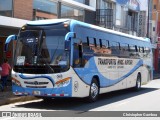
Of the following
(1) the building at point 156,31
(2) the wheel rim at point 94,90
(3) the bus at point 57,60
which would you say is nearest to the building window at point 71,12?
(3) the bus at point 57,60

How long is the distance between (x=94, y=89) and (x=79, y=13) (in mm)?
15296

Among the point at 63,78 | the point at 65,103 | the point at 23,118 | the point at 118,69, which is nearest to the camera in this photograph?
the point at 23,118

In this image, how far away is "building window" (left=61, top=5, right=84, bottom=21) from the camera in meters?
26.6

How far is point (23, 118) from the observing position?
10.7 metres

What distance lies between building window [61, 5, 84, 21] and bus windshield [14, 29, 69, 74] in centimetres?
1334

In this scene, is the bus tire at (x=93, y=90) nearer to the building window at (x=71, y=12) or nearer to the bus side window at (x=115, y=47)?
the bus side window at (x=115, y=47)

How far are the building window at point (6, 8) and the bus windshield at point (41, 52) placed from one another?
20.9 feet

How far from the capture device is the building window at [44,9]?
22.5 m

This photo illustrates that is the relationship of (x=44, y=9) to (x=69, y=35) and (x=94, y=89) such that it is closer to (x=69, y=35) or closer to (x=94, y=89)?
(x=94, y=89)

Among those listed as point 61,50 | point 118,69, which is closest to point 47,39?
point 61,50

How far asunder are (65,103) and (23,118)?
12.8 feet

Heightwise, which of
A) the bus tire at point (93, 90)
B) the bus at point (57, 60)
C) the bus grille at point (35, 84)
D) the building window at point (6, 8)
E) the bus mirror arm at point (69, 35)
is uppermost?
the building window at point (6, 8)

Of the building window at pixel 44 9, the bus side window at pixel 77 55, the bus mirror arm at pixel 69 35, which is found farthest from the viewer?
the building window at pixel 44 9

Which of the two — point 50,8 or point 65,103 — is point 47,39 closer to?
point 65,103
